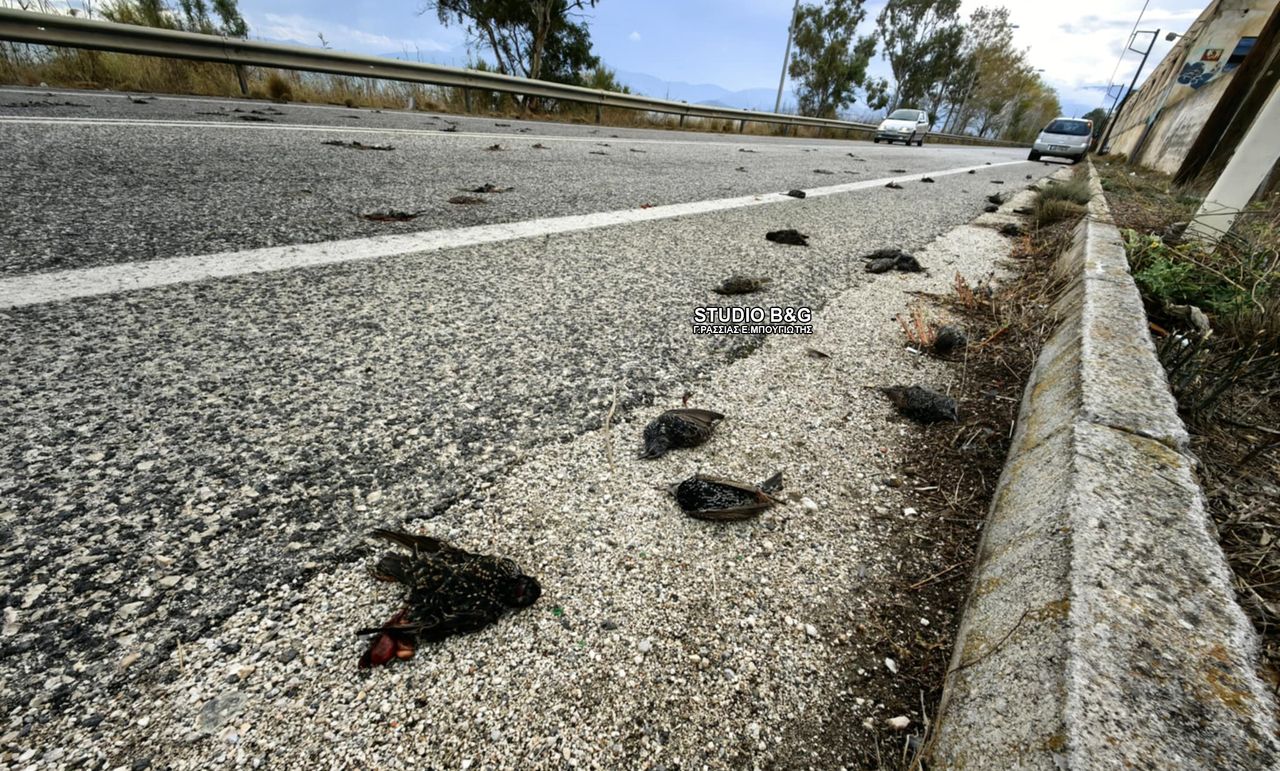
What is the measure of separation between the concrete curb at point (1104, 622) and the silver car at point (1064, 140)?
887 inches

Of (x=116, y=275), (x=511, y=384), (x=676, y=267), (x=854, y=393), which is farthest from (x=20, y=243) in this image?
(x=854, y=393)

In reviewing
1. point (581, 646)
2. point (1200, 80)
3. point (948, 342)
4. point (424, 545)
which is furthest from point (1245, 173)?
point (1200, 80)

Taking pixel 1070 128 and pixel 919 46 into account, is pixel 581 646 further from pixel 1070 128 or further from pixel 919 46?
pixel 919 46

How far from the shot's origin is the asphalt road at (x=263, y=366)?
856mm

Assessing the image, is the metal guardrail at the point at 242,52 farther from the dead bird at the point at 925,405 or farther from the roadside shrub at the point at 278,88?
the dead bird at the point at 925,405

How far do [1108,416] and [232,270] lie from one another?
260 cm

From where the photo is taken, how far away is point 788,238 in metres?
3.14

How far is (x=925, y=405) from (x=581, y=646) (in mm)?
1206

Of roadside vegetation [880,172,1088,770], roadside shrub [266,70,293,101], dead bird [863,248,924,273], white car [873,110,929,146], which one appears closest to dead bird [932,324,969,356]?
roadside vegetation [880,172,1088,770]

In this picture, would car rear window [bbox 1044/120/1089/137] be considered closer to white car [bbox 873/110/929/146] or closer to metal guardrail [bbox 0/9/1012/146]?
white car [bbox 873/110/929/146]

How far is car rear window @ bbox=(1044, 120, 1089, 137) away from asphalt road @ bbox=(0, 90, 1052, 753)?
21.7 meters

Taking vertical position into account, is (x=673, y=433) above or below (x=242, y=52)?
below

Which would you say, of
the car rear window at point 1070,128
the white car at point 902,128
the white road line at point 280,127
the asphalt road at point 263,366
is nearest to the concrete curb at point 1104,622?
the asphalt road at point 263,366

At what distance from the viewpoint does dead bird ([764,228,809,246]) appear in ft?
10.3
